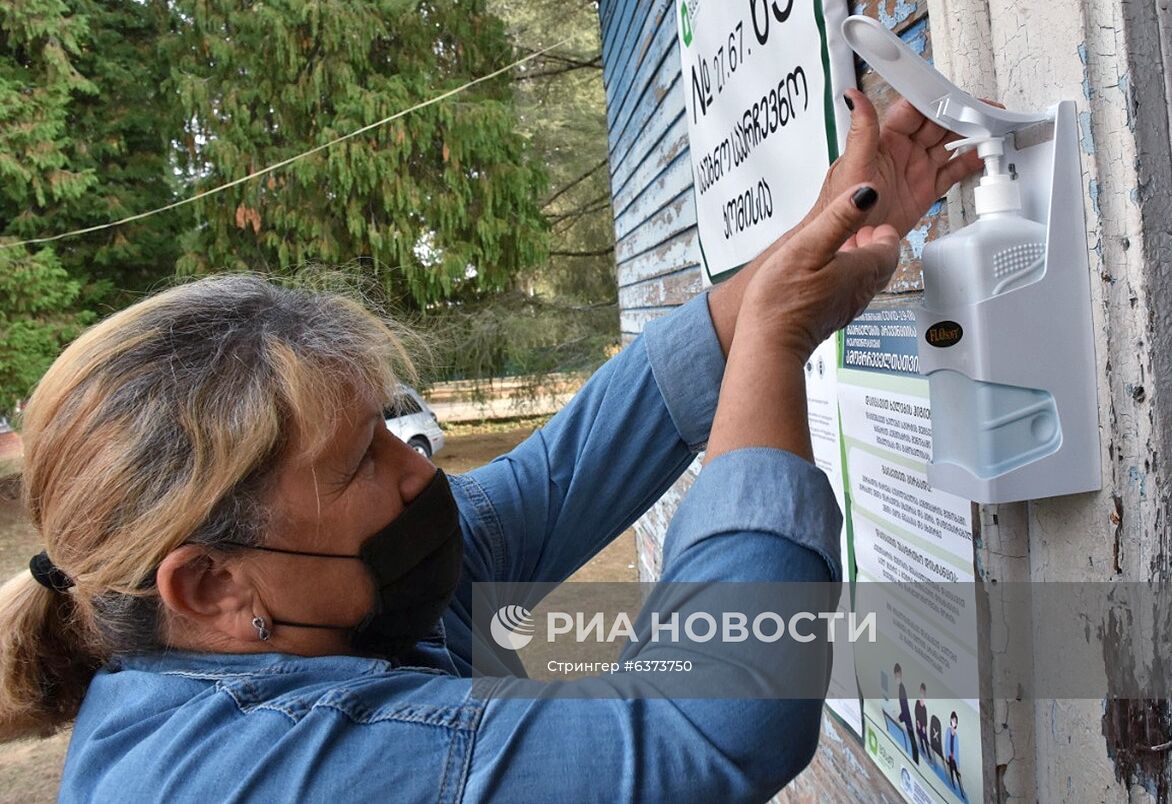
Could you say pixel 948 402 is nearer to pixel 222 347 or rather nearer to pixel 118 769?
pixel 222 347

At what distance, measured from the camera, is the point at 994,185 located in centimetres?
99

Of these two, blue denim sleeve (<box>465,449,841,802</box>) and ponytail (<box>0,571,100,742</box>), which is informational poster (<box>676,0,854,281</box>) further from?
ponytail (<box>0,571,100,742</box>)

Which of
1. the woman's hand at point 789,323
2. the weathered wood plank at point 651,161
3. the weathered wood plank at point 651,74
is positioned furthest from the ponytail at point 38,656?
the weathered wood plank at point 651,74

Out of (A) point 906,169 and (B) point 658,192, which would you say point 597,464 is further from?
(B) point 658,192

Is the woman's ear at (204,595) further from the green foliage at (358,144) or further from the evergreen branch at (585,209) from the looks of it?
the evergreen branch at (585,209)

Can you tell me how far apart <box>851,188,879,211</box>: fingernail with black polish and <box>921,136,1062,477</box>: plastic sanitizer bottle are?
0.49 feet

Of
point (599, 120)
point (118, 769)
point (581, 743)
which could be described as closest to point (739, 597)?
point (581, 743)

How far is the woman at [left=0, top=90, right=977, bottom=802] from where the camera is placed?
A: 85cm

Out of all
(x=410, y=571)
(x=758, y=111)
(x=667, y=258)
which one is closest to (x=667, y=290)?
(x=667, y=258)

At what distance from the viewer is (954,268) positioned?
0.98 metres

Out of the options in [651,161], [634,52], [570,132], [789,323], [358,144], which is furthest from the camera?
[570,132]

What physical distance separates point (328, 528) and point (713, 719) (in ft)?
1.79

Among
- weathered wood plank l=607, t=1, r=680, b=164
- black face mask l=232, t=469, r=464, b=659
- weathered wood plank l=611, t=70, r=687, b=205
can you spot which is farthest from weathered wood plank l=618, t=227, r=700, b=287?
black face mask l=232, t=469, r=464, b=659

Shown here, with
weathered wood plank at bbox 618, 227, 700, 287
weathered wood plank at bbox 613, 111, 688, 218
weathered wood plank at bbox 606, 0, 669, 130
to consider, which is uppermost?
weathered wood plank at bbox 606, 0, 669, 130
